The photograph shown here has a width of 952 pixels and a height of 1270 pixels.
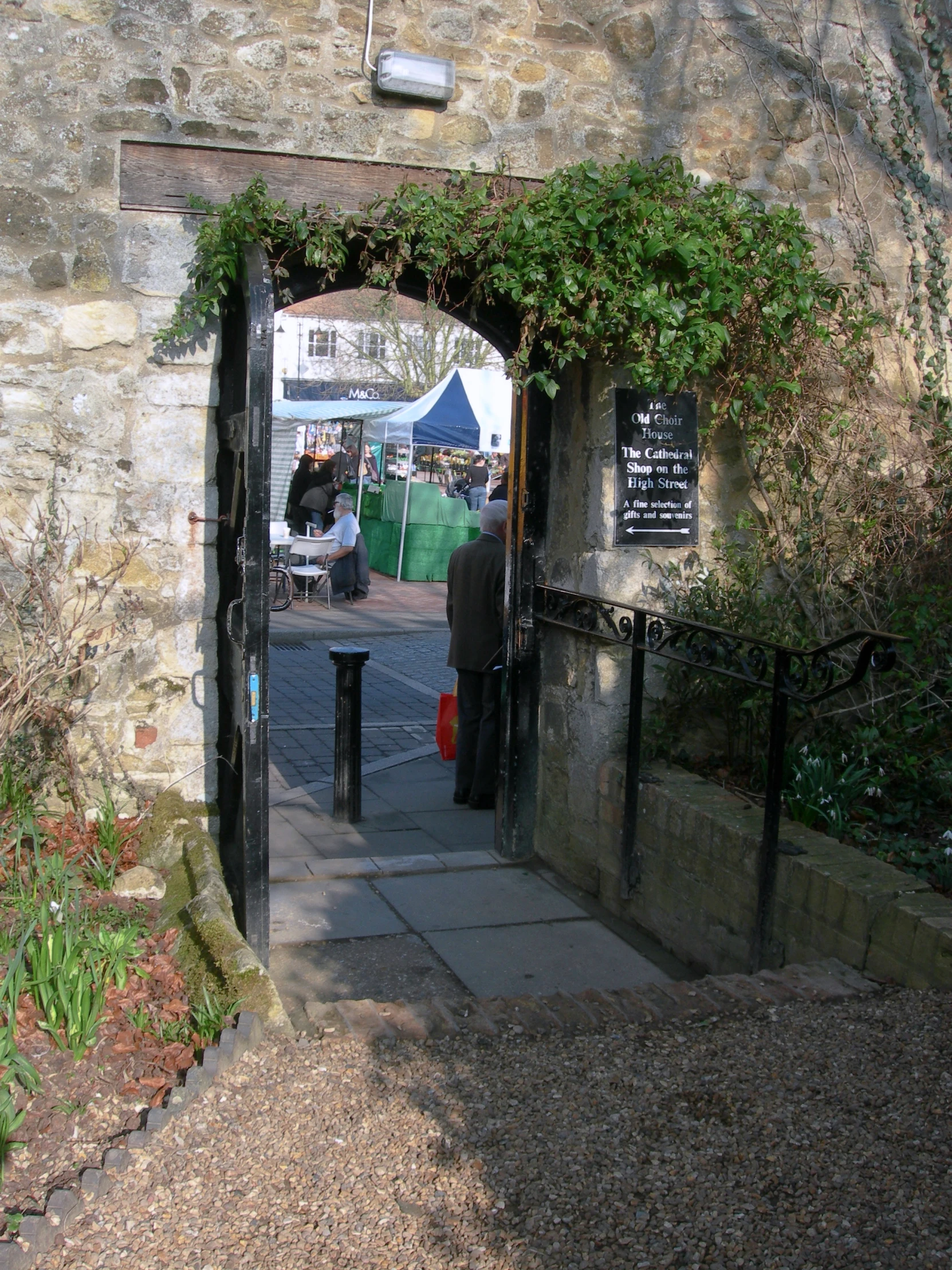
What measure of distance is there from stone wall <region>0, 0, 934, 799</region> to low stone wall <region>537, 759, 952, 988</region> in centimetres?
106

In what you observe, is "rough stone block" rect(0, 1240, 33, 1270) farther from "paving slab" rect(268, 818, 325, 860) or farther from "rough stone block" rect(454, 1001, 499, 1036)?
"paving slab" rect(268, 818, 325, 860)

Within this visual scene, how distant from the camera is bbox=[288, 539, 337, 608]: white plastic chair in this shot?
45.2 ft

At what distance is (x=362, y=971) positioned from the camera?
4219 mm

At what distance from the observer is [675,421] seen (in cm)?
499

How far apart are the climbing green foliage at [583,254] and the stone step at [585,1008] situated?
235 cm

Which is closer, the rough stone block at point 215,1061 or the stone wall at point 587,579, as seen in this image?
the rough stone block at point 215,1061

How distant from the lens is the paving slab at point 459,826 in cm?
580

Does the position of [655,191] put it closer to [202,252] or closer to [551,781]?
[202,252]

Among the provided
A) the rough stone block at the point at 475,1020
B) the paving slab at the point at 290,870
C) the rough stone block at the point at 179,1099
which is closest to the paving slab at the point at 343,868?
the paving slab at the point at 290,870

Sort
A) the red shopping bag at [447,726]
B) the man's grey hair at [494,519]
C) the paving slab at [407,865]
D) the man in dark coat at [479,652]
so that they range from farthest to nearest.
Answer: the red shopping bag at [447,726] < the man's grey hair at [494,519] < the man in dark coat at [479,652] < the paving slab at [407,865]

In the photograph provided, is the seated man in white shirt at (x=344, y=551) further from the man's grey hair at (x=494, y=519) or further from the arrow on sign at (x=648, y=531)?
the arrow on sign at (x=648, y=531)

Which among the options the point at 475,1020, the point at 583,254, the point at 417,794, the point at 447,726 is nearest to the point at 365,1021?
the point at 475,1020

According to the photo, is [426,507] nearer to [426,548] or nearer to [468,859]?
[426,548]

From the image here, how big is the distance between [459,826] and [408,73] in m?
3.57
